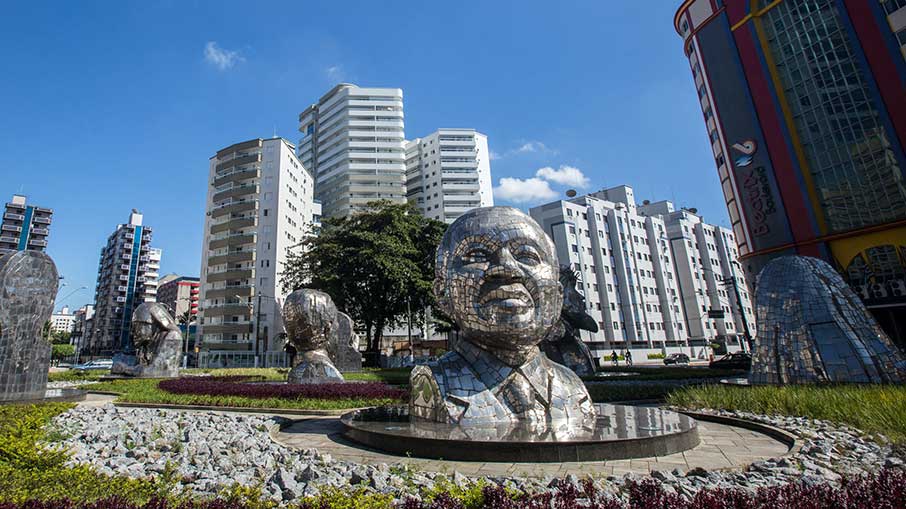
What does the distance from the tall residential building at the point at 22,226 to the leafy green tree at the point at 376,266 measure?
69.4 meters

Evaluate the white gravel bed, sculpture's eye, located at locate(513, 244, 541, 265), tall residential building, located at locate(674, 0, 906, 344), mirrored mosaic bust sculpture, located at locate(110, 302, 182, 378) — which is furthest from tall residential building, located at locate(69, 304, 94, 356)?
tall residential building, located at locate(674, 0, 906, 344)

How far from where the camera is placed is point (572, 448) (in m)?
5.11

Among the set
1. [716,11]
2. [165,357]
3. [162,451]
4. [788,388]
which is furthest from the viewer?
[716,11]

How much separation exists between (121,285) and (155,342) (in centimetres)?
8094

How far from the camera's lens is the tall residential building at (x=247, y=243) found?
2079 inches

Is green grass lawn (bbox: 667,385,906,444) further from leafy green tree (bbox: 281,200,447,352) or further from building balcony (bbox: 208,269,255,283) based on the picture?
building balcony (bbox: 208,269,255,283)

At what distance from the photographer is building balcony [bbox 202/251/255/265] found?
55.7 metres

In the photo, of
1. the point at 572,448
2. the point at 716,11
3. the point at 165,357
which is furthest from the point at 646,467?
the point at 716,11

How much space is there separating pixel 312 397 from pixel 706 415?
8889 millimetres

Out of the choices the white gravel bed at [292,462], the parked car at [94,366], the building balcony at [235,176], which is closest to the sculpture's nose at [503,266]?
the white gravel bed at [292,462]

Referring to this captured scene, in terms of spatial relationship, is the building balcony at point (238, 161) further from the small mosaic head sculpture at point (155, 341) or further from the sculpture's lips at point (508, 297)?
the sculpture's lips at point (508, 297)

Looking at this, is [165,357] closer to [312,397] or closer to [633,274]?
[312,397]

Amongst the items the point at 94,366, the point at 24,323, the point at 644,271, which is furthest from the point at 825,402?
the point at 644,271

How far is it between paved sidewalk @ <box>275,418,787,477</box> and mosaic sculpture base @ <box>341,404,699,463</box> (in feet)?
0.28
